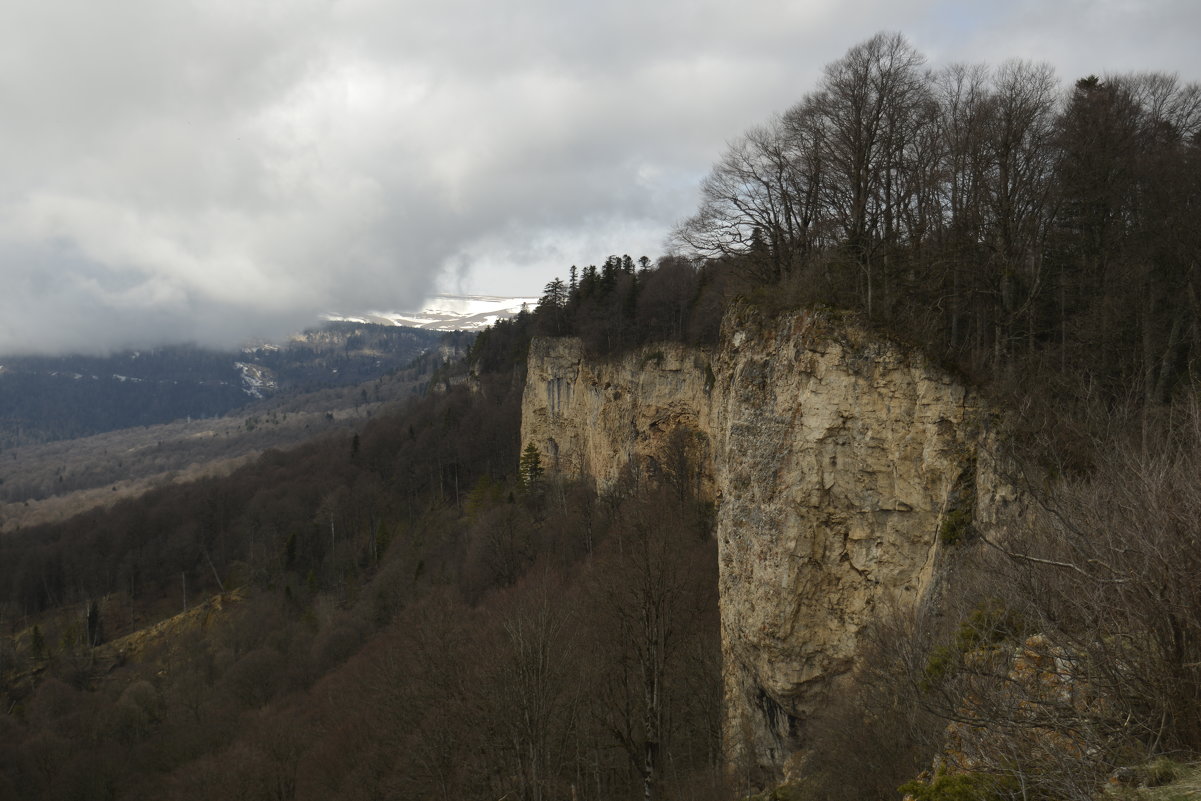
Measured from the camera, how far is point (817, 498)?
1579 centimetres

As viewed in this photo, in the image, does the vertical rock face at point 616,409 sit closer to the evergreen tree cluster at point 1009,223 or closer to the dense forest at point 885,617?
the dense forest at point 885,617

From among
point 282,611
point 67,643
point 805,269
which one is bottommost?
point 67,643

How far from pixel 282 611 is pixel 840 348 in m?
60.3

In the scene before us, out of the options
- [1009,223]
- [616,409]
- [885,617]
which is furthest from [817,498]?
[616,409]

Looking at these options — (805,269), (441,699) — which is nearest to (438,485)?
(441,699)

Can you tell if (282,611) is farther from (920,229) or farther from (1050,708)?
(1050,708)

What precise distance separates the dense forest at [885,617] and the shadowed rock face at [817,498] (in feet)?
2.82

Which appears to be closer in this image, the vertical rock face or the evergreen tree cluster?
the evergreen tree cluster

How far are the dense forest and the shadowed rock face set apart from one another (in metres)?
0.86

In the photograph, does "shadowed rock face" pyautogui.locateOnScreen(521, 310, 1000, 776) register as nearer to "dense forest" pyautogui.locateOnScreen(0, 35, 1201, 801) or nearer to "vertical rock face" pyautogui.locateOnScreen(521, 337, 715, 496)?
"dense forest" pyautogui.locateOnScreen(0, 35, 1201, 801)

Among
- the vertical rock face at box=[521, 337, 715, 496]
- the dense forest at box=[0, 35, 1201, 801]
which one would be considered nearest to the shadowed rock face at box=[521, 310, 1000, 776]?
the dense forest at box=[0, 35, 1201, 801]

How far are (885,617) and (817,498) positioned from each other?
2.93 m

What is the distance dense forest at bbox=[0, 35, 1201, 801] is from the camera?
576 centimetres

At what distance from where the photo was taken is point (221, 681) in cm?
4628
